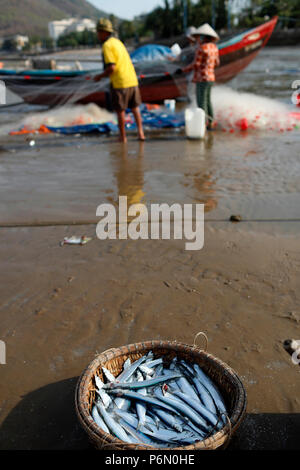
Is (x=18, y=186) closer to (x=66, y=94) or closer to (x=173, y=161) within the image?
(x=173, y=161)

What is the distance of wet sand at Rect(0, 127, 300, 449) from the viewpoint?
222 centimetres

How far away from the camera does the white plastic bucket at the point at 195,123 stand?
8.70m

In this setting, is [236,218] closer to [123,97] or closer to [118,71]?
[123,97]

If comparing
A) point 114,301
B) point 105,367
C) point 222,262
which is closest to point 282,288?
point 222,262

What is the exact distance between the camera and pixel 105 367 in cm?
227

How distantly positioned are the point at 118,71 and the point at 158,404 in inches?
286

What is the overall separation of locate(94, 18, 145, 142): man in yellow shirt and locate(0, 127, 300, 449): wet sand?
8.25 ft

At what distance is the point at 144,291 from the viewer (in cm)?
330

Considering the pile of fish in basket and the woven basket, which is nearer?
the woven basket

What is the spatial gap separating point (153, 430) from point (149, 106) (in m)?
11.8

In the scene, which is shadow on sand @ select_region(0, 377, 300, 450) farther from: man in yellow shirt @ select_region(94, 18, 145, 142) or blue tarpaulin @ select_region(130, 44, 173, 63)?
blue tarpaulin @ select_region(130, 44, 173, 63)

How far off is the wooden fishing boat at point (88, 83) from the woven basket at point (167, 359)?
34.1ft

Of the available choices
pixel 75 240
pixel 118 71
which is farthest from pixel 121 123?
pixel 75 240

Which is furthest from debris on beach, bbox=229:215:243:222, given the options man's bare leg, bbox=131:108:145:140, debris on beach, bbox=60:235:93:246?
man's bare leg, bbox=131:108:145:140
